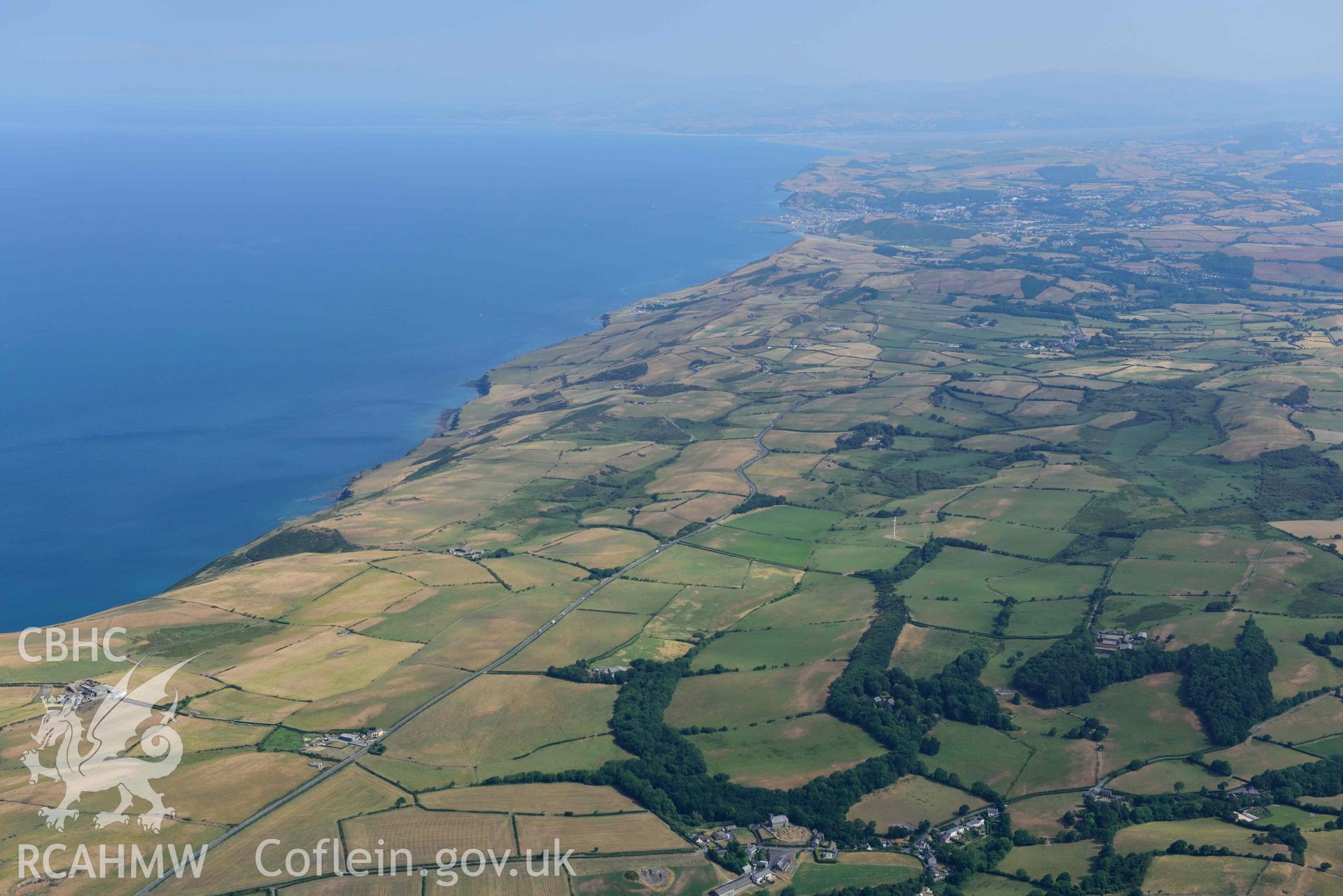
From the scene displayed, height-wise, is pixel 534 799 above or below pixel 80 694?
below

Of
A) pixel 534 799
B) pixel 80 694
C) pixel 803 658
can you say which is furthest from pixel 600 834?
pixel 80 694

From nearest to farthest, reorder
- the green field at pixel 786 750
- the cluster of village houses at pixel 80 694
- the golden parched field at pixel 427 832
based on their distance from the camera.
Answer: the golden parched field at pixel 427 832
the green field at pixel 786 750
the cluster of village houses at pixel 80 694

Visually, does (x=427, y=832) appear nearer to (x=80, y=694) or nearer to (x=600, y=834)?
(x=600, y=834)

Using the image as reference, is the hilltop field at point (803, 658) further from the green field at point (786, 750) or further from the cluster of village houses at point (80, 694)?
the cluster of village houses at point (80, 694)

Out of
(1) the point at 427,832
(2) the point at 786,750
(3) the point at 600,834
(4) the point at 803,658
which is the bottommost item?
(2) the point at 786,750

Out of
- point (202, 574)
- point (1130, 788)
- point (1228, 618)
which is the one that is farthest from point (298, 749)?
point (1228, 618)

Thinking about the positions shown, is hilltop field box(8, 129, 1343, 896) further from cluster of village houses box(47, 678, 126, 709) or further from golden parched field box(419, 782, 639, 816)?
cluster of village houses box(47, 678, 126, 709)

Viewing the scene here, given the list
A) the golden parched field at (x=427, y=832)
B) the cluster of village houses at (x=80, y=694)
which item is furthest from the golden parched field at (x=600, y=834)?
the cluster of village houses at (x=80, y=694)

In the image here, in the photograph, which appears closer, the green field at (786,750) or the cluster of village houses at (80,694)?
the green field at (786,750)

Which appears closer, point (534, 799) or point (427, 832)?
point (427, 832)

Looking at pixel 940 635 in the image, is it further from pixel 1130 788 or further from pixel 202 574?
pixel 202 574
